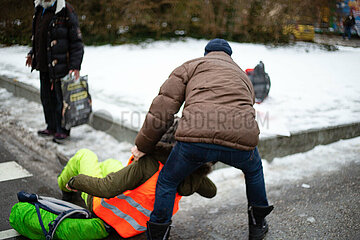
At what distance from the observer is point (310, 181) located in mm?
4316

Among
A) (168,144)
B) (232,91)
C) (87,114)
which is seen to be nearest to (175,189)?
(168,144)

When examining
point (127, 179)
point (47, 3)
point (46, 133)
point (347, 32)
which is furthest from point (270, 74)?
point (127, 179)

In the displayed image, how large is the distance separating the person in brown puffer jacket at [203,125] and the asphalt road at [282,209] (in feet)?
2.17

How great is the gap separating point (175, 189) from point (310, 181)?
6.88ft

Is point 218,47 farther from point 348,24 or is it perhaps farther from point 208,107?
point 348,24

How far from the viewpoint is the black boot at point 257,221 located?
3.04m

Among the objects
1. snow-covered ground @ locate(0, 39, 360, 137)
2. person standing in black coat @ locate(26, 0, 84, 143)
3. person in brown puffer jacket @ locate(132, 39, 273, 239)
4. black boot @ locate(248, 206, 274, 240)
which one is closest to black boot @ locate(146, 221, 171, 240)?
person in brown puffer jacket @ locate(132, 39, 273, 239)

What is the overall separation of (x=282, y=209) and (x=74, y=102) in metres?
2.85

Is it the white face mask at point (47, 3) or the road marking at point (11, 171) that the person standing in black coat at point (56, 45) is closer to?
the white face mask at point (47, 3)

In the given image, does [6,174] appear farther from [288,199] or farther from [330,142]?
[330,142]

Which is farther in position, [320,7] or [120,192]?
[320,7]

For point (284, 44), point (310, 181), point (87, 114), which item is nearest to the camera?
point (310, 181)

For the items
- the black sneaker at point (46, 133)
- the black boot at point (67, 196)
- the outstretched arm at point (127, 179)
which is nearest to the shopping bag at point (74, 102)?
the black sneaker at point (46, 133)

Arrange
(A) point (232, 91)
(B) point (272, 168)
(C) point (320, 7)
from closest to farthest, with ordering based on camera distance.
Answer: (A) point (232, 91), (B) point (272, 168), (C) point (320, 7)
